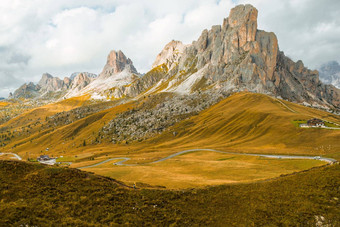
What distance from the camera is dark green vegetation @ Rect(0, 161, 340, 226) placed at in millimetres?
22234

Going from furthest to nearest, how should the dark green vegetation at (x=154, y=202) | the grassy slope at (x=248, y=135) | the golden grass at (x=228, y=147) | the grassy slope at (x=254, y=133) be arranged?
the grassy slope at (x=248, y=135), the grassy slope at (x=254, y=133), the golden grass at (x=228, y=147), the dark green vegetation at (x=154, y=202)

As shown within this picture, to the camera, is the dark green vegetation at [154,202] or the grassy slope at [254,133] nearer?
the dark green vegetation at [154,202]

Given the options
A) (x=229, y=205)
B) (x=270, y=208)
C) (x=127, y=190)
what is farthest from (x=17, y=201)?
(x=270, y=208)

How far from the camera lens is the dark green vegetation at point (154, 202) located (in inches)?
875

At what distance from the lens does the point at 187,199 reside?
29609mm

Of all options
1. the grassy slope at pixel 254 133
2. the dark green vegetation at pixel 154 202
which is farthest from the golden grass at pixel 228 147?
the dark green vegetation at pixel 154 202

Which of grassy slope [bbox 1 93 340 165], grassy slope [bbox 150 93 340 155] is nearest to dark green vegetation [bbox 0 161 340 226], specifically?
grassy slope [bbox 1 93 340 165]

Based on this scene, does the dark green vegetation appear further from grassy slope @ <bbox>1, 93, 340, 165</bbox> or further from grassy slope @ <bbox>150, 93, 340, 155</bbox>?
grassy slope @ <bbox>150, 93, 340, 155</bbox>

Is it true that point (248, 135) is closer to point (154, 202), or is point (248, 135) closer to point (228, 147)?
point (228, 147)

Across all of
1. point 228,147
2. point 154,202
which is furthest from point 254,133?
point 154,202

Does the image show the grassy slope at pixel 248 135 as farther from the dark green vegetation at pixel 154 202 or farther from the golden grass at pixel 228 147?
the dark green vegetation at pixel 154 202

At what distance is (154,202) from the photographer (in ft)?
91.4

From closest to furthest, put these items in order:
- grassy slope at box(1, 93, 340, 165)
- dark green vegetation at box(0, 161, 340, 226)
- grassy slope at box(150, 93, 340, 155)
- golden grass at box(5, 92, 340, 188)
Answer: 1. dark green vegetation at box(0, 161, 340, 226)
2. golden grass at box(5, 92, 340, 188)
3. grassy slope at box(150, 93, 340, 155)
4. grassy slope at box(1, 93, 340, 165)

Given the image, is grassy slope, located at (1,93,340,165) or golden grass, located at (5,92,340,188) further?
grassy slope, located at (1,93,340,165)
